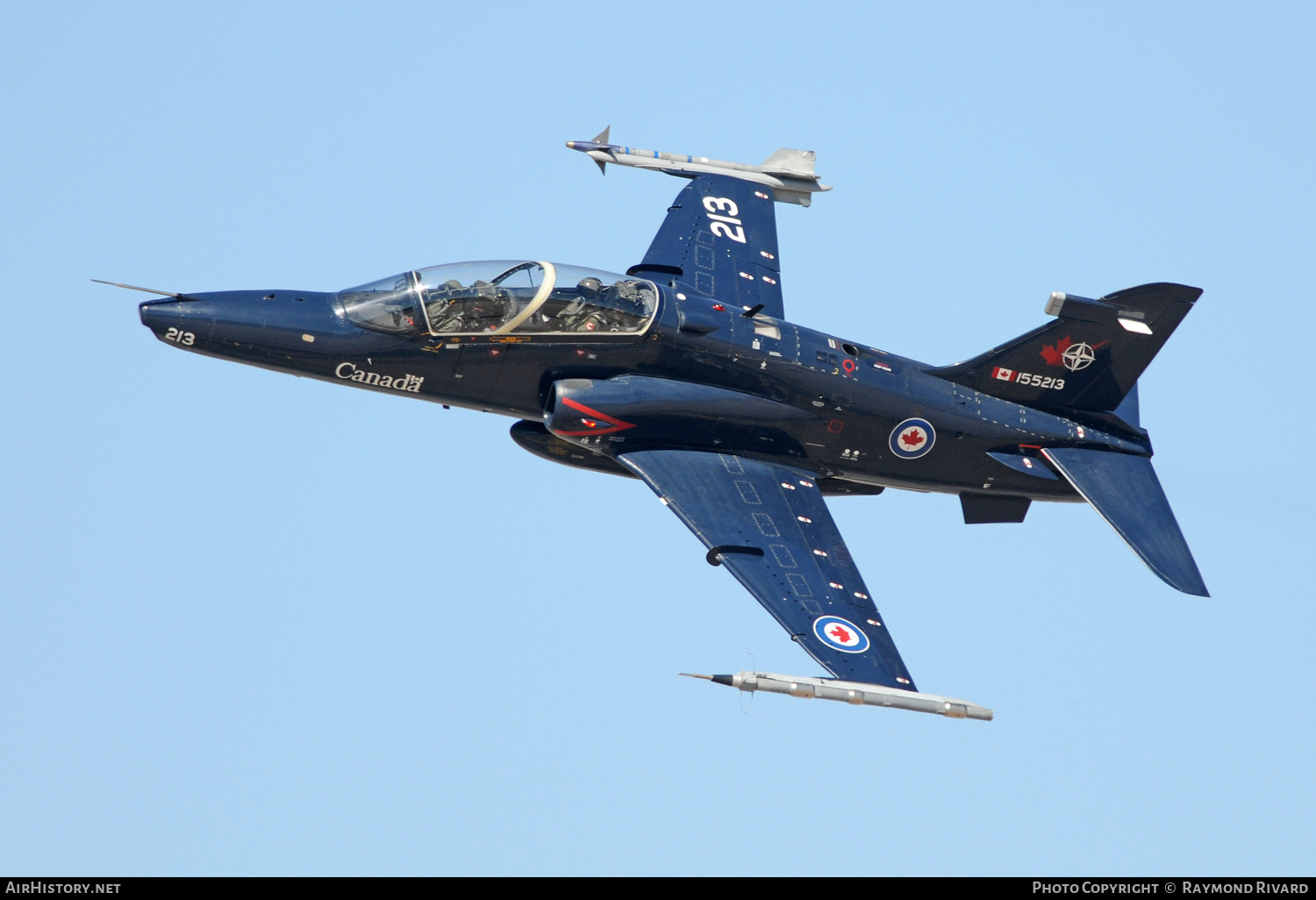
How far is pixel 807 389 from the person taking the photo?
3219cm

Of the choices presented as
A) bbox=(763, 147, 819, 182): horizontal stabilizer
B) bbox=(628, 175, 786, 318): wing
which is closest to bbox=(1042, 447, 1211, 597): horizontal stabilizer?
bbox=(628, 175, 786, 318): wing

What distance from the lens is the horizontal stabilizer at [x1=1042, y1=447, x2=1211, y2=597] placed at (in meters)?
31.5

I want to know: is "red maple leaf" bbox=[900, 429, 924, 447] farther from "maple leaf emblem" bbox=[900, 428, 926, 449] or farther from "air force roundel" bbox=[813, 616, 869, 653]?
"air force roundel" bbox=[813, 616, 869, 653]

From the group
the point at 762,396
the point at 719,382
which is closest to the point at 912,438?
the point at 762,396

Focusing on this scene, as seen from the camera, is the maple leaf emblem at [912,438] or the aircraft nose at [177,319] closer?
the aircraft nose at [177,319]

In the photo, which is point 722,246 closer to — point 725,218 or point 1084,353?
point 725,218

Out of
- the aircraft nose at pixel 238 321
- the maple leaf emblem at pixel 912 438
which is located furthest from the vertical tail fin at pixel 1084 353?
the aircraft nose at pixel 238 321

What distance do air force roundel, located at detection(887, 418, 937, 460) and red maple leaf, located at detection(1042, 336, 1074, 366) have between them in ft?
8.52

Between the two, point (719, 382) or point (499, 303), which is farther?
point (719, 382)

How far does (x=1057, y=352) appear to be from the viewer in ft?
109

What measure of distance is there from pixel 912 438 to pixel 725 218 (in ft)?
23.7

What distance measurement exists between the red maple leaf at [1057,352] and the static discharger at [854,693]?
7.71 metres

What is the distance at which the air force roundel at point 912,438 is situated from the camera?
32.7 m

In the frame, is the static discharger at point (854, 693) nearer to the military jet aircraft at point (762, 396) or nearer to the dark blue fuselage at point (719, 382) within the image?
the military jet aircraft at point (762, 396)
